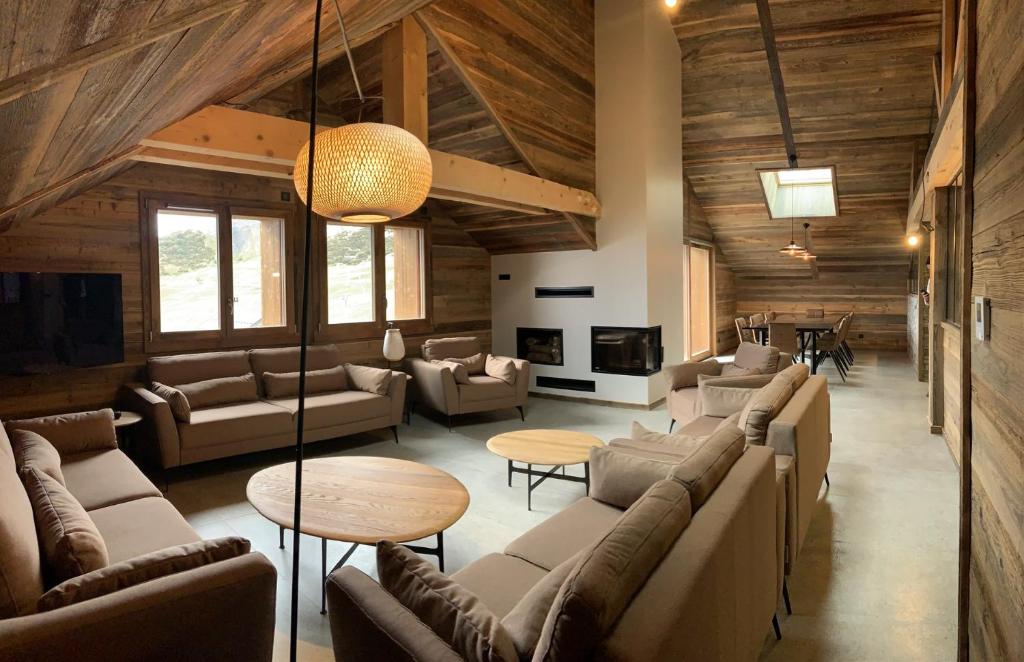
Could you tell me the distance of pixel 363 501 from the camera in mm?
2742

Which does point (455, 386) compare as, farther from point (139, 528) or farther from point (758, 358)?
point (139, 528)

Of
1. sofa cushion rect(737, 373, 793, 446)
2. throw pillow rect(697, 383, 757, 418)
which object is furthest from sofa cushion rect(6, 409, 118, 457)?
throw pillow rect(697, 383, 757, 418)

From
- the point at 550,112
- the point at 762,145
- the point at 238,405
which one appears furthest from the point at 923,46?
the point at 238,405

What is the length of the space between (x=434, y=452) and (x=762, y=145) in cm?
623

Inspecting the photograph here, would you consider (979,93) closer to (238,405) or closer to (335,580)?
(335,580)

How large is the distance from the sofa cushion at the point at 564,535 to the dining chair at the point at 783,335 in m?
6.49

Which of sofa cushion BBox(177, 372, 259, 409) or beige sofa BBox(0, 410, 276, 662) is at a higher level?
sofa cushion BBox(177, 372, 259, 409)

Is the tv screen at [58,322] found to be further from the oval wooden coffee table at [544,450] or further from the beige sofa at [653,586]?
the beige sofa at [653,586]

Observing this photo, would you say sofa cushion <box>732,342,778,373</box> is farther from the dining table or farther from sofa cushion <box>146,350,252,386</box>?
sofa cushion <box>146,350,252,386</box>

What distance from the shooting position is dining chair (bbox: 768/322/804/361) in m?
8.12

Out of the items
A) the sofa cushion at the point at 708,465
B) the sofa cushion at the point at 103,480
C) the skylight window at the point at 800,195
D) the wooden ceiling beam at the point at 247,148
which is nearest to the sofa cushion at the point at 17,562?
the sofa cushion at the point at 103,480

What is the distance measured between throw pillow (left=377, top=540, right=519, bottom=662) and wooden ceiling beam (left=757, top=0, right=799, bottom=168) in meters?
5.62

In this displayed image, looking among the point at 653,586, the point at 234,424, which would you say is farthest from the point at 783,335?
the point at 653,586

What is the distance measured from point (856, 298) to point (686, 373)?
7826 millimetres
